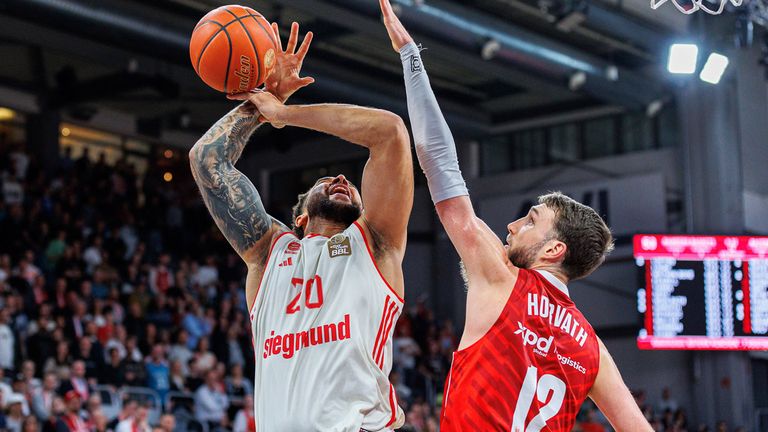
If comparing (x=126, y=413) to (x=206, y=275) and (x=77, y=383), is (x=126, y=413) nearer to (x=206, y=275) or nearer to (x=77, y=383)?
(x=77, y=383)

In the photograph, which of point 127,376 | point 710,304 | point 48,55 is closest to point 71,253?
point 127,376

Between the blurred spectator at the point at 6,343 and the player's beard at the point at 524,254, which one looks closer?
the player's beard at the point at 524,254

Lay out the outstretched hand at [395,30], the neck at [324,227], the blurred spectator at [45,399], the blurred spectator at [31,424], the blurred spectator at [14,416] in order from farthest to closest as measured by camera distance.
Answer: the blurred spectator at [45,399] → the blurred spectator at [14,416] → the blurred spectator at [31,424] → the neck at [324,227] → the outstretched hand at [395,30]

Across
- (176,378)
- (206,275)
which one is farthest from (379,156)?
(206,275)

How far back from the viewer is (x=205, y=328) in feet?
57.8

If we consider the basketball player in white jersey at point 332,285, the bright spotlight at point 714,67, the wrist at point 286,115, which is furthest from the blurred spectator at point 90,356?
the bright spotlight at point 714,67

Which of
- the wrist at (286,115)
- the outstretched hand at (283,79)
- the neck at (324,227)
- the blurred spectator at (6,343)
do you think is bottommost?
the blurred spectator at (6,343)

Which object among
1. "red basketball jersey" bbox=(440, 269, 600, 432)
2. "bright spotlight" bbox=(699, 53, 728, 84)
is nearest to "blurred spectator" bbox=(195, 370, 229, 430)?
"bright spotlight" bbox=(699, 53, 728, 84)

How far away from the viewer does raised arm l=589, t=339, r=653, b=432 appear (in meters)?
3.76

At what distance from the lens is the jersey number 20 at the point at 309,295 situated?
4.11 m

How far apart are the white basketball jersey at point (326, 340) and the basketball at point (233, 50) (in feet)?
2.85

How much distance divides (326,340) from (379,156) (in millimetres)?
770

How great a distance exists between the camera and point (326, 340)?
4.01 meters

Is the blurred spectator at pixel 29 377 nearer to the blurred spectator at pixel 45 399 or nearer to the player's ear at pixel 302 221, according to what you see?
the blurred spectator at pixel 45 399
